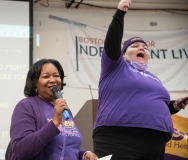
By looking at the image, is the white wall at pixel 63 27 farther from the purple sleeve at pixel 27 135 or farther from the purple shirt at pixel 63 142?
the purple sleeve at pixel 27 135

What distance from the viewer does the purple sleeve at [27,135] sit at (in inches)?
64.4

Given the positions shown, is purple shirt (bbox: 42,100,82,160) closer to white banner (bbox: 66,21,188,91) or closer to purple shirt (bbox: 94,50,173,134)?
purple shirt (bbox: 94,50,173,134)

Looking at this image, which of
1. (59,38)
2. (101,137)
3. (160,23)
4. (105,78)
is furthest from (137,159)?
(160,23)

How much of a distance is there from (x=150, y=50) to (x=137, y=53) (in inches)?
122

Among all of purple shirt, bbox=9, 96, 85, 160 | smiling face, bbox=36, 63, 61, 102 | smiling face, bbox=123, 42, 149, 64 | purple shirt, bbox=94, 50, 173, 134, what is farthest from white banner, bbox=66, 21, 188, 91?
purple shirt, bbox=9, 96, 85, 160

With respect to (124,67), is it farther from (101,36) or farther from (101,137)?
(101,36)

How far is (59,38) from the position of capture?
512 centimetres

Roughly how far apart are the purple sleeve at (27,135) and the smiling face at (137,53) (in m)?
0.84

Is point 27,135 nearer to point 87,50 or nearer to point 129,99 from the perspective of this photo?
point 129,99

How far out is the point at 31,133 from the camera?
5.47 feet

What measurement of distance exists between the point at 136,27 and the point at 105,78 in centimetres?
340

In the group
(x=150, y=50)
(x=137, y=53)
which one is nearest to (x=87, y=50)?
(x=150, y=50)

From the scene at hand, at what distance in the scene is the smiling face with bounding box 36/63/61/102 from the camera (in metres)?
1.87

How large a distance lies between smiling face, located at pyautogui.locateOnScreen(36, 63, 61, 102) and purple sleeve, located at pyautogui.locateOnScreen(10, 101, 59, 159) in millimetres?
190
